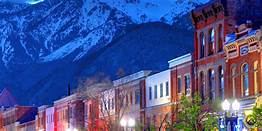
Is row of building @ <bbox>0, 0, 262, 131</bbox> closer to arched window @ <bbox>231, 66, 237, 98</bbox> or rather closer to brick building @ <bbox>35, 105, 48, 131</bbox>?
arched window @ <bbox>231, 66, 237, 98</bbox>

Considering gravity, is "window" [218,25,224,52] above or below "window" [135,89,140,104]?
above

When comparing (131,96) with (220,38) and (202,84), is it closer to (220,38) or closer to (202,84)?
(202,84)

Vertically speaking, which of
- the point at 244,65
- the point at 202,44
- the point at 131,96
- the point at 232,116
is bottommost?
the point at 232,116

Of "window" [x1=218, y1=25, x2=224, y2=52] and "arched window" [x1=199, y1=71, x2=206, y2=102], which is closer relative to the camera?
"window" [x1=218, y1=25, x2=224, y2=52]

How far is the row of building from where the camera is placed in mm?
55406

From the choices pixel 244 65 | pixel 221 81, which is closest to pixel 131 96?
pixel 221 81

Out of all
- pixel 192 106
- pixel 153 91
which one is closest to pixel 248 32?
pixel 192 106

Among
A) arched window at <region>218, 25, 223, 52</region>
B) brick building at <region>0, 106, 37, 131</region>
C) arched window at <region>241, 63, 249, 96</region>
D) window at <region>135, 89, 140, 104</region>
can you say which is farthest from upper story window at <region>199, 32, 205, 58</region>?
brick building at <region>0, 106, 37, 131</region>

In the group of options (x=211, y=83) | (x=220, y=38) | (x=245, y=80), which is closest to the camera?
(x=245, y=80)

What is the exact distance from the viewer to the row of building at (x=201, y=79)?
55.4m

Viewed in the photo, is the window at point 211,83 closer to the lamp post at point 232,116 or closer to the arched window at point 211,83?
the arched window at point 211,83

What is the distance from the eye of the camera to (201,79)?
6644 centimetres

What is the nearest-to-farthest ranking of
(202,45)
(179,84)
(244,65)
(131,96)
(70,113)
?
1. (244,65)
2. (202,45)
3. (179,84)
4. (131,96)
5. (70,113)

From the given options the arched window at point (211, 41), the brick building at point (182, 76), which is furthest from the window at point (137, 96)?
the arched window at point (211, 41)
